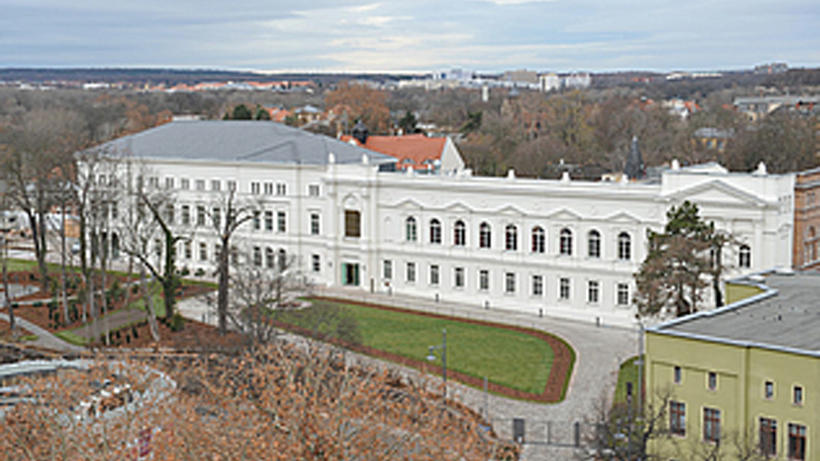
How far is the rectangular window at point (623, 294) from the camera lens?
48219 mm

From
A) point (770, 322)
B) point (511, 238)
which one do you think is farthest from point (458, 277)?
point (770, 322)

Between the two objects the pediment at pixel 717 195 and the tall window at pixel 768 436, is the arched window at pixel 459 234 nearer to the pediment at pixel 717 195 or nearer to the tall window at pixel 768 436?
the pediment at pixel 717 195

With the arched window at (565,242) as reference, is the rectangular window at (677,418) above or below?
below

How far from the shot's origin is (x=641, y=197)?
154 ft

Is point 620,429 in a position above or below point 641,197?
below

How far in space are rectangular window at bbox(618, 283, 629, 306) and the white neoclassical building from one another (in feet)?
0.18

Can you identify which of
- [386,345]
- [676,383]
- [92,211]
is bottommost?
[386,345]

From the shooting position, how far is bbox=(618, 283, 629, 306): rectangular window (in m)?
48.2

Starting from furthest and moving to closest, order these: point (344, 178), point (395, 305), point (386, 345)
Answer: point (344, 178)
point (395, 305)
point (386, 345)

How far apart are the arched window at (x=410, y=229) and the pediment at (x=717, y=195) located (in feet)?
53.9

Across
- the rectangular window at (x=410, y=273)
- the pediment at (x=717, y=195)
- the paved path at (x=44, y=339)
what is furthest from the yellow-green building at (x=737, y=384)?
the paved path at (x=44, y=339)

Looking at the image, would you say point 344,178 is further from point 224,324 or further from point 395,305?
point 224,324

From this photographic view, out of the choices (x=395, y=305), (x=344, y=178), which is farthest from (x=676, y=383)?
(x=344, y=178)

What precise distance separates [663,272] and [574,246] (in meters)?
11.8
